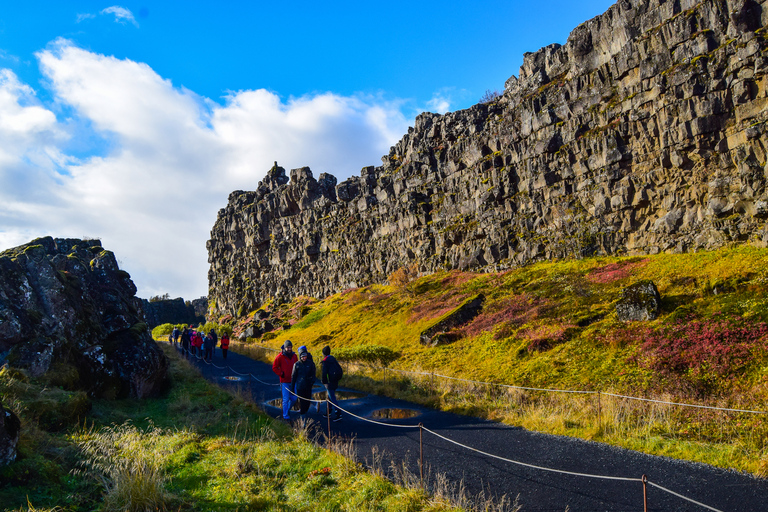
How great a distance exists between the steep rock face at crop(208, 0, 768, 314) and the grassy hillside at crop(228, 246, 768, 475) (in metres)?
4.18

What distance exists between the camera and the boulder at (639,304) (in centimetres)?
1986

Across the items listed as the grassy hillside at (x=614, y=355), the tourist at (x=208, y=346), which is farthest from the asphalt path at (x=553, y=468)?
the tourist at (x=208, y=346)

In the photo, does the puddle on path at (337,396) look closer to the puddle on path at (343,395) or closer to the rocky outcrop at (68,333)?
the puddle on path at (343,395)

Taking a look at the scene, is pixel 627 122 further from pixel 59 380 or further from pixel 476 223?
pixel 59 380

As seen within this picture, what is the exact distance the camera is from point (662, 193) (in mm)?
33312

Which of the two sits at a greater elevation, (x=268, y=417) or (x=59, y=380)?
(x=59, y=380)

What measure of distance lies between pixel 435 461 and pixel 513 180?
41.4 meters

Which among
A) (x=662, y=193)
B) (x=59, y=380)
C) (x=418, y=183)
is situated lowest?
(x=59, y=380)

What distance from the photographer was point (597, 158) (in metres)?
38.0

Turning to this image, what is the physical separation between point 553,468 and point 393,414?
260 inches

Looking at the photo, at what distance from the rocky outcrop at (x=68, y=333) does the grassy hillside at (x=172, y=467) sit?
Result: 4.64 ft

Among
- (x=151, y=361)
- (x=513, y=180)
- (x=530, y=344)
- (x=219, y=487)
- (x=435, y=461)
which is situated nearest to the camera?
(x=219, y=487)

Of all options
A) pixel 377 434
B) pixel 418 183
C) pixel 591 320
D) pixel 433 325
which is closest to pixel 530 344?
pixel 591 320

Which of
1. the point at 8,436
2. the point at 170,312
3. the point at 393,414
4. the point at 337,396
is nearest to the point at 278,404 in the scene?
the point at 337,396
